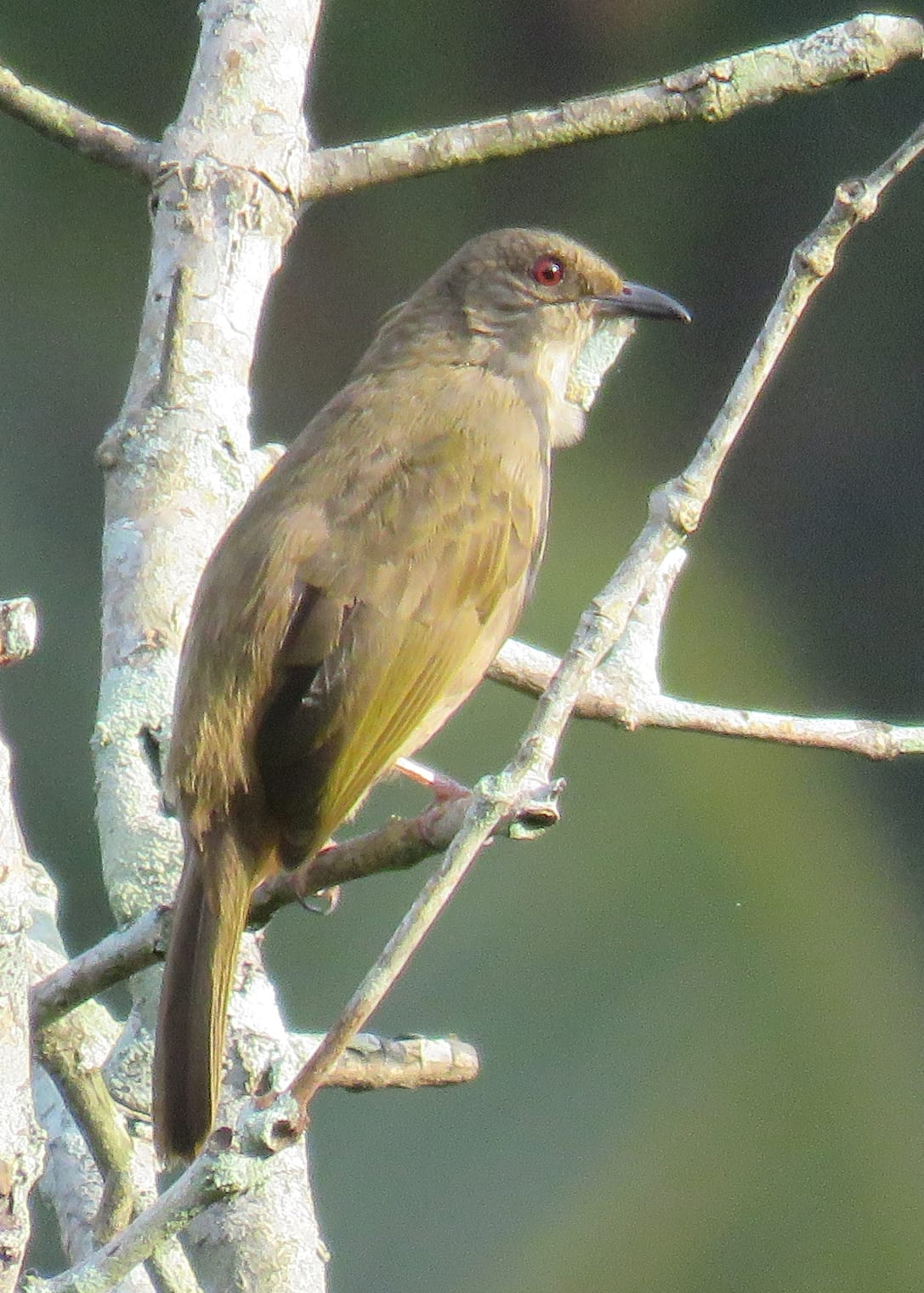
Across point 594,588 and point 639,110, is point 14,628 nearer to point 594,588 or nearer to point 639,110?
point 639,110

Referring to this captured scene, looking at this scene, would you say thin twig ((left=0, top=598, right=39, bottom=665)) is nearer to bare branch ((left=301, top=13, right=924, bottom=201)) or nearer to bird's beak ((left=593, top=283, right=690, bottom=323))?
bare branch ((left=301, top=13, right=924, bottom=201))

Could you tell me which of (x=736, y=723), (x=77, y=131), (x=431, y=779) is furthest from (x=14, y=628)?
(x=77, y=131)

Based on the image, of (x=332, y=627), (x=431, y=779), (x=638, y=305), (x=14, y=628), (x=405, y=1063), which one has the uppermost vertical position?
(x=638, y=305)

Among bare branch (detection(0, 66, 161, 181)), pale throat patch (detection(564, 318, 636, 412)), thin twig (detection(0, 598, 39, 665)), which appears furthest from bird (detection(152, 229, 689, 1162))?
thin twig (detection(0, 598, 39, 665))

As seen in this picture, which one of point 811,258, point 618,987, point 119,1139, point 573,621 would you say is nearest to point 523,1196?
point 618,987

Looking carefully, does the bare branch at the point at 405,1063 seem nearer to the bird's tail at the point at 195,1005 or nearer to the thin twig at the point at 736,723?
the bird's tail at the point at 195,1005

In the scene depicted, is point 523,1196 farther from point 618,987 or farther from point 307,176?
point 307,176
